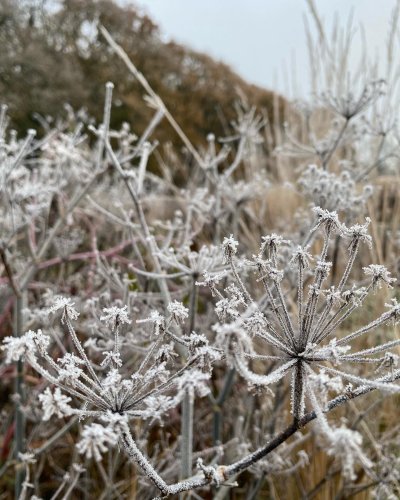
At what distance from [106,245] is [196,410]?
5.71ft

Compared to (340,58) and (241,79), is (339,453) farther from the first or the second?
(241,79)

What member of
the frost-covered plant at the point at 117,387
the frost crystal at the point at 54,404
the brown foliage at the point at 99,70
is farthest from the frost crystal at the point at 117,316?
the brown foliage at the point at 99,70

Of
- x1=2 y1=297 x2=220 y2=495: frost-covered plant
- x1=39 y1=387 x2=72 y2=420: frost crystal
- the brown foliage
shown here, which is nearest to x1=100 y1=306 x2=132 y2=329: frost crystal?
x1=2 y1=297 x2=220 y2=495: frost-covered plant

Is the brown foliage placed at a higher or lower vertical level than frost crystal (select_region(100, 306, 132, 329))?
higher

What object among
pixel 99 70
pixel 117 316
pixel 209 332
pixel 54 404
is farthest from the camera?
pixel 99 70

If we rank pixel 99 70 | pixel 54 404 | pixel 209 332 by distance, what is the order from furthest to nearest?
pixel 99 70 → pixel 209 332 → pixel 54 404

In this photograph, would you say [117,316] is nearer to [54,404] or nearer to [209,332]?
[54,404]

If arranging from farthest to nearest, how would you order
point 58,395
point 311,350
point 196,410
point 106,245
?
point 106,245 < point 196,410 < point 311,350 < point 58,395

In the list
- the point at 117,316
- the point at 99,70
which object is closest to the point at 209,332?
the point at 117,316

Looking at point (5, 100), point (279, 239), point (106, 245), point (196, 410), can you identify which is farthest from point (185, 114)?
point (279, 239)

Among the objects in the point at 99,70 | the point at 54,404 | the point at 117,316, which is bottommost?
the point at 54,404

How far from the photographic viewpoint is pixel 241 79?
24.7m

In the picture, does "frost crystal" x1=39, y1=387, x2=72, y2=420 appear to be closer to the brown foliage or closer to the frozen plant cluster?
the frozen plant cluster

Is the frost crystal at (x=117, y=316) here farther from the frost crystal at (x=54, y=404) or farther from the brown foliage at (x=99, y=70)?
the brown foliage at (x=99, y=70)
